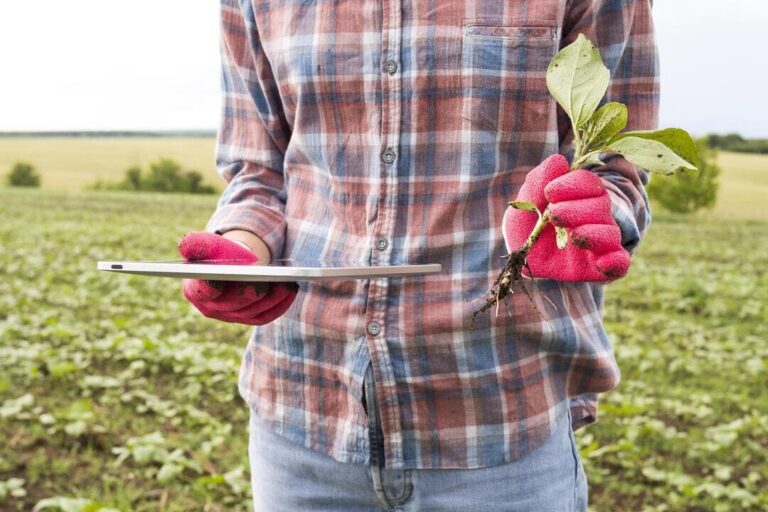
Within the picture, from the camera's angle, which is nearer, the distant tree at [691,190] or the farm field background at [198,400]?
the farm field background at [198,400]

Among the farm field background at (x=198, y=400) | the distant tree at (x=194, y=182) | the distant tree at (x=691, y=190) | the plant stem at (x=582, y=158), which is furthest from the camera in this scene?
the distant tree at (x=194, y=182)

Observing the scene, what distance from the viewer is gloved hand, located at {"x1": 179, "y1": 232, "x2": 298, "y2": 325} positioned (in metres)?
1.30

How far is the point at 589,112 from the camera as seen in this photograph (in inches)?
45.5

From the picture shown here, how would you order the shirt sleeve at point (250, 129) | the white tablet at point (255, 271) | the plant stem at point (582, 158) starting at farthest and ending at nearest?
the shirt sleeve at point (250, 129), the plant stem at point (582, 158), the white tablet at point (255, 271)

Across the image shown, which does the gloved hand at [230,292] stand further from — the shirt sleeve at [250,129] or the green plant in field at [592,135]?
the green plant in field at [592,135]

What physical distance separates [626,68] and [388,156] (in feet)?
1.47

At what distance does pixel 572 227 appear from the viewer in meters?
1.08

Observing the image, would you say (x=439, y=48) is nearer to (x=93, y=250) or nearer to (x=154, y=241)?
(x=93, y=250)

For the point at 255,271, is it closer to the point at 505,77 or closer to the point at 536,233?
the point at 536,233

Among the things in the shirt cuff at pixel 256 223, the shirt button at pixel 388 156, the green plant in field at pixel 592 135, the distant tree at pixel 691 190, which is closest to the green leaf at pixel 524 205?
the green plant in field at pixel 592 135

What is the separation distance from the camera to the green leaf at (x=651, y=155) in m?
1.08

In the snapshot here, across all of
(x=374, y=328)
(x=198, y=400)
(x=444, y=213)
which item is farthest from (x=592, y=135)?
(x=198, y=400)

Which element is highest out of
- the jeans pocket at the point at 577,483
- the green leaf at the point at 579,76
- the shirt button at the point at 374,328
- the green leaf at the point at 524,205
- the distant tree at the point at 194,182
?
the green leaf at the point at 579,76

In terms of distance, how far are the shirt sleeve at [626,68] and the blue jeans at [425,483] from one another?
0.41m
